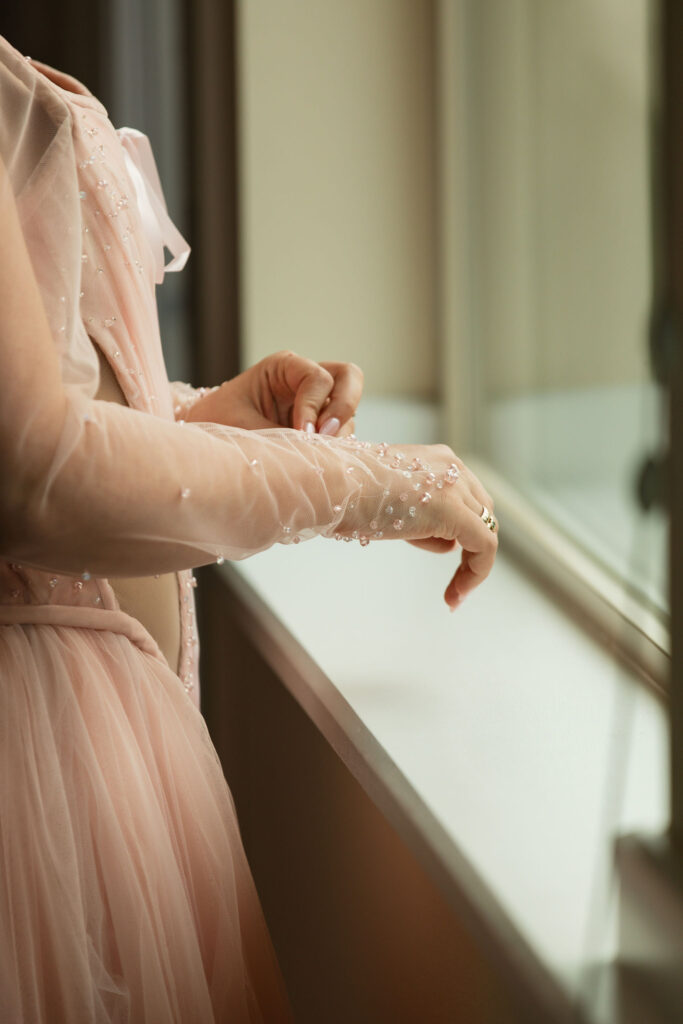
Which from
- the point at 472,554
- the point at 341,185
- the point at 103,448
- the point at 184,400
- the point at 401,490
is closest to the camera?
the point at 103,448

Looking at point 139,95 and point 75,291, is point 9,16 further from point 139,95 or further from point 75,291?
point 75,291

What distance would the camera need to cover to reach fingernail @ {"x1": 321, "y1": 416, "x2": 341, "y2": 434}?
0.87 metres

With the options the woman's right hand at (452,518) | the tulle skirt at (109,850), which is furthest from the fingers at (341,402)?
the tulle skirt at (109,850)

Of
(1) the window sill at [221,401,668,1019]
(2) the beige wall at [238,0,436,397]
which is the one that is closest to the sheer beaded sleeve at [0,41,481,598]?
(1) the window sill at [221,401,668,1019]

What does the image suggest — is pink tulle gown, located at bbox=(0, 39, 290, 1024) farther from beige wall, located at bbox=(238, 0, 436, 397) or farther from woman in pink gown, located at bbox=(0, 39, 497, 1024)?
beige wall, located at bbox=(238, 0, 436, 397)

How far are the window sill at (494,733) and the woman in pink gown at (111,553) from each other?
163 mm

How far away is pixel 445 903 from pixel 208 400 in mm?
541

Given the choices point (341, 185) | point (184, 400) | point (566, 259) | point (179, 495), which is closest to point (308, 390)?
point (184, 400)

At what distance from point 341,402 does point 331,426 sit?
31 millimetres

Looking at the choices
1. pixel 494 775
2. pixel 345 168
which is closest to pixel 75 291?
pixel 494 775

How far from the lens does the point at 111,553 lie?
1.90 feet

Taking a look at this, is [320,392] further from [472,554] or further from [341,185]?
[341,185]

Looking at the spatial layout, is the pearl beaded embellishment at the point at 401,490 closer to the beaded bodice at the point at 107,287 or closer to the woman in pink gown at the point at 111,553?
the woman in pink gown at the point at 111,553

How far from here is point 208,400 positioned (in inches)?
39.5
